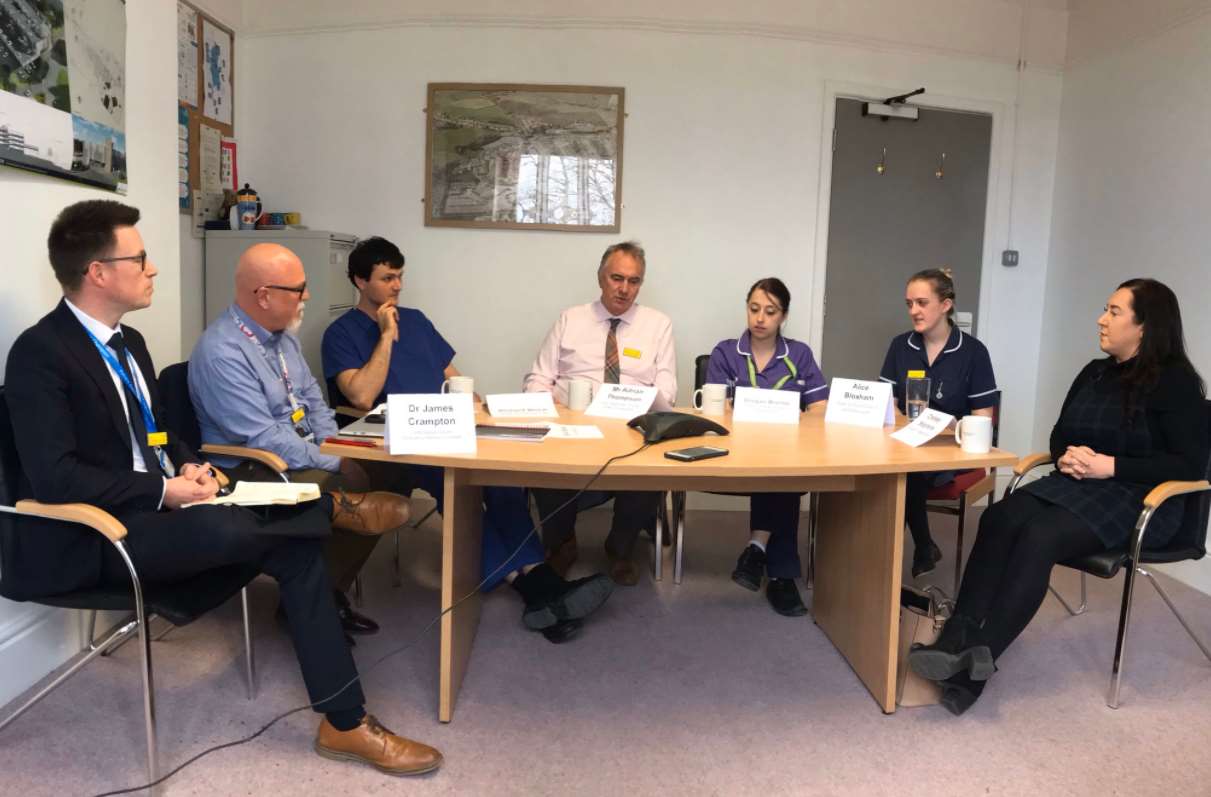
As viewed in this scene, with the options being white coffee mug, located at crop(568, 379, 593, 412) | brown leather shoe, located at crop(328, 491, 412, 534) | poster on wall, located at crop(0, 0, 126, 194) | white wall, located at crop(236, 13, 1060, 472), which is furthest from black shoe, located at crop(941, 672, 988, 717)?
poster on wall, located at crop(0, 0, 126, 194)

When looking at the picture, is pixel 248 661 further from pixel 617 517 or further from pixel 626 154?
pixel 626 154

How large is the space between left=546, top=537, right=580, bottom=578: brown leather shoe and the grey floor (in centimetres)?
40

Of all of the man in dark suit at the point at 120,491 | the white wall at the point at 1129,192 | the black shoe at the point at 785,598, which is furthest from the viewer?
the white wall at the point at 1129,192

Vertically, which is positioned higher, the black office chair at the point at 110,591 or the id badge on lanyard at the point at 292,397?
the id badge on lanyard at the point at 292,397

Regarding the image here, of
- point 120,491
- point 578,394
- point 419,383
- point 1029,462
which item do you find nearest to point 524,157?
point 419,383

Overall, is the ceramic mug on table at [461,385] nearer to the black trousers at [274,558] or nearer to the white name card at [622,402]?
the white name card at [622,402]

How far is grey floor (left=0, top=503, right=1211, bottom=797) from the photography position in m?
2.08

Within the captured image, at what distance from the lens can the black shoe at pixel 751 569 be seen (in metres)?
3.20

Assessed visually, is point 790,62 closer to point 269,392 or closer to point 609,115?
point 609,115

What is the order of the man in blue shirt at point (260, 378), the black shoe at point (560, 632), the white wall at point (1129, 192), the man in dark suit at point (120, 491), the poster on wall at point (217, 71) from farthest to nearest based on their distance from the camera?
the poster on wall at point (217, 71)
the white wall at point (1129, 192)
the black shoe at point (560, 632)
the man in blue shirt at point (260, 378)
the man in dark suit at point (120, 491)

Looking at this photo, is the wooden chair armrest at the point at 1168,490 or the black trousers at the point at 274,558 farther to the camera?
the wooden chair armrest at the point at 1168,490

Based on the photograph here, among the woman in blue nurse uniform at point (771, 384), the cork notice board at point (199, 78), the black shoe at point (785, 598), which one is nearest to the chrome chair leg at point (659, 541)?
the woman in blue nurse uniform at point (771, 384)

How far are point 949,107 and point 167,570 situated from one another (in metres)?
4.20

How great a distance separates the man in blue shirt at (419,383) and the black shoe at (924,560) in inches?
58.5
